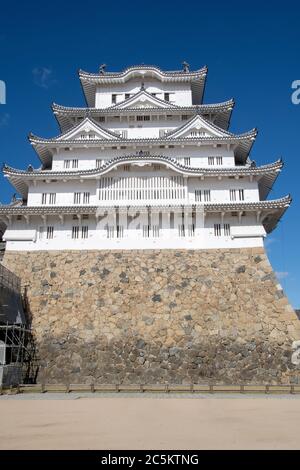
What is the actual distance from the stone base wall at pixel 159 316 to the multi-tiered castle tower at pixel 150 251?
2.2 inches

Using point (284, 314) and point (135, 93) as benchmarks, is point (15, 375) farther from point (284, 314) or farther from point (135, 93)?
point (135, 93)

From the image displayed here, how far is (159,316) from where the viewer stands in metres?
19.7

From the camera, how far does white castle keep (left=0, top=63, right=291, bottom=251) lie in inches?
876

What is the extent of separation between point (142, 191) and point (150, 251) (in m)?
3.86

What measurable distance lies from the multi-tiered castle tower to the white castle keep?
7cm

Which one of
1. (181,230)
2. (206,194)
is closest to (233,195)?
(206,194)

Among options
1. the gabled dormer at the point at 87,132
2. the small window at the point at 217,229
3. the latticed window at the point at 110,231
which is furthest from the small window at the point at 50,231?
the small window at the point at 217,229

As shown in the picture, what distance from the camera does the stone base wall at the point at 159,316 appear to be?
18.5 metres

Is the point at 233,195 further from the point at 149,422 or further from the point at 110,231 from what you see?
the point at 149,422

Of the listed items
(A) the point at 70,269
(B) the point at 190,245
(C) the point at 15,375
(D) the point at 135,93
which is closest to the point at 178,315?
(B) the point at 190,245

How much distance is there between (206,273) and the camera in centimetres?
2114

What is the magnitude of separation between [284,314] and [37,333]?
42.5 feet

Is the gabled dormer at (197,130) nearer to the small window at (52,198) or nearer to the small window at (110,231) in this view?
the small window at (110,231)
